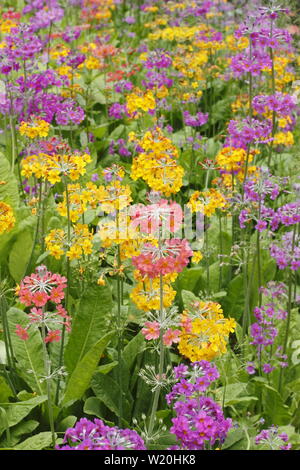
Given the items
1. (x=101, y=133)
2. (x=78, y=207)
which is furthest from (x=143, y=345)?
(x=101, y=133)

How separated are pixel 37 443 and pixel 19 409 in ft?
0.65

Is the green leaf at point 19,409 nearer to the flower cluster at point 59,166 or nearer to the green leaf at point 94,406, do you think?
the green leaf at point 94,406

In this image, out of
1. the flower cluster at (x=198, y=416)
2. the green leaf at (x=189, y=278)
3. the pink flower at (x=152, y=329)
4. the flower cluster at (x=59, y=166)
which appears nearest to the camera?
the flower cluster at (x=198, y=416)

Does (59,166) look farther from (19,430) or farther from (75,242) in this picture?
(19,430)

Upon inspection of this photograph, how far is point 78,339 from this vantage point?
3.32m

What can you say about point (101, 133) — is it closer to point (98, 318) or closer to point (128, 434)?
point (98, 318)

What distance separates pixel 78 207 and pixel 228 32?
251 inches

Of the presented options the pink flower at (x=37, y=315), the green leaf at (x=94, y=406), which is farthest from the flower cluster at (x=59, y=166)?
the green leaf at (x=94, y=406)

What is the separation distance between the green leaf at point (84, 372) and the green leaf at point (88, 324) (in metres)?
0.19

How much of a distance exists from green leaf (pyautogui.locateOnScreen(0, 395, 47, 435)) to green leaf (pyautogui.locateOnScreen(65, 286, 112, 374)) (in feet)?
1.37

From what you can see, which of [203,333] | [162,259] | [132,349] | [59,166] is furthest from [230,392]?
[59,166]

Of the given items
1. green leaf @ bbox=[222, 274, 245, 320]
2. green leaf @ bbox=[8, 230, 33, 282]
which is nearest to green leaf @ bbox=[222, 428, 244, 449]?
green leaf @ bbox=[222, 274, 245, 320]

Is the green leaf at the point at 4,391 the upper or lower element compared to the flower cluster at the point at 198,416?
lower

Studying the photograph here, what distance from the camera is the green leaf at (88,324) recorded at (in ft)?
10.8
